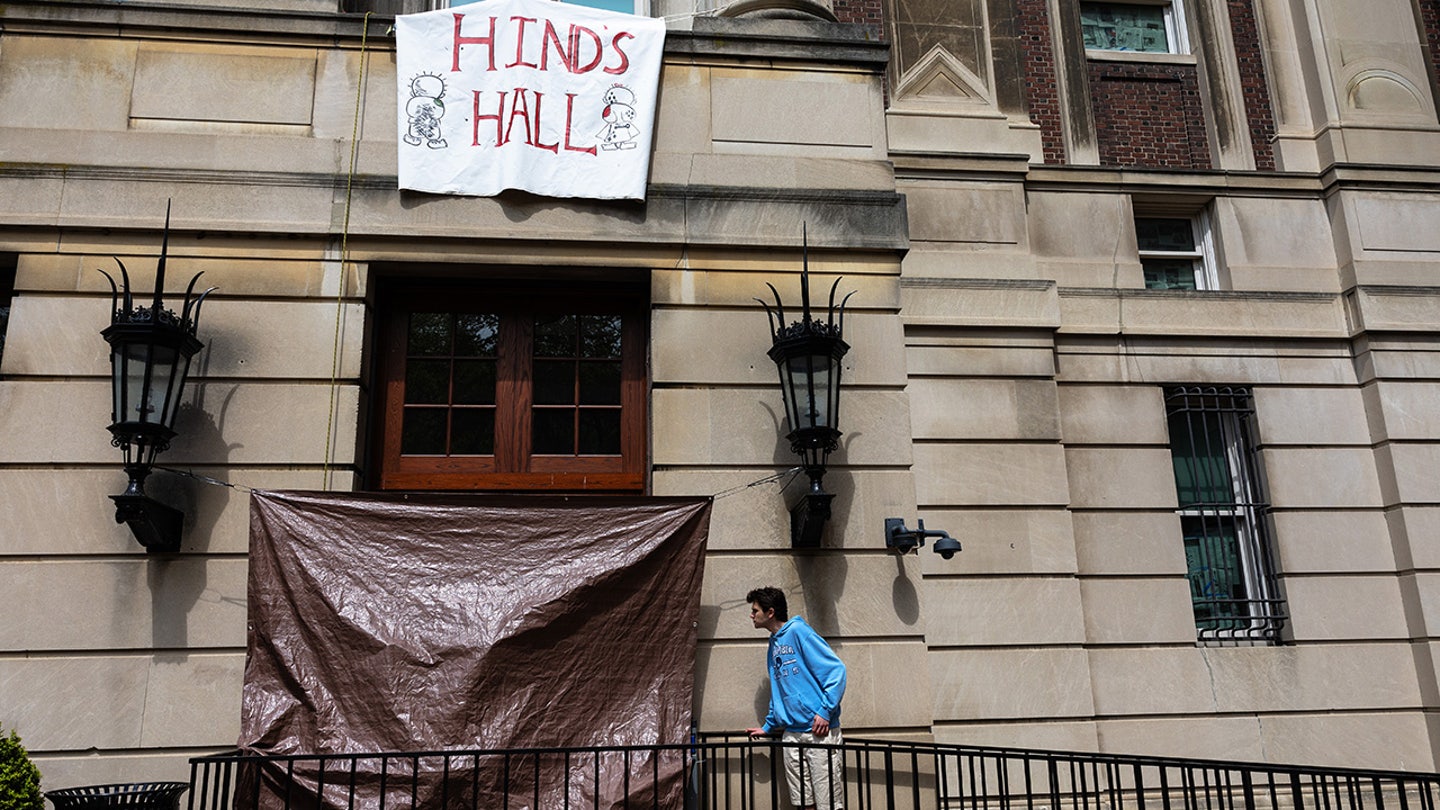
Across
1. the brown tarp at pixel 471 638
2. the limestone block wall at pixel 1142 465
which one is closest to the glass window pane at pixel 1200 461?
the limestone block wall at pixel 1142 465

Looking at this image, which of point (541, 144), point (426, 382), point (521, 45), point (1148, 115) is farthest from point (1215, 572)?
point (521, 45)

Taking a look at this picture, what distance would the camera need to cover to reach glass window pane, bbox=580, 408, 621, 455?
28.2 feet

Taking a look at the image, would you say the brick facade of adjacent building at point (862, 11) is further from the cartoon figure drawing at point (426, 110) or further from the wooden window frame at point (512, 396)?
the cartoon figure drawing at point (426, 110)

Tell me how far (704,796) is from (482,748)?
5.26ft

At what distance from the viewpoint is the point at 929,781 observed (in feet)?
24.9

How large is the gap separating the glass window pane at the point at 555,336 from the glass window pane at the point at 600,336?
0.09m

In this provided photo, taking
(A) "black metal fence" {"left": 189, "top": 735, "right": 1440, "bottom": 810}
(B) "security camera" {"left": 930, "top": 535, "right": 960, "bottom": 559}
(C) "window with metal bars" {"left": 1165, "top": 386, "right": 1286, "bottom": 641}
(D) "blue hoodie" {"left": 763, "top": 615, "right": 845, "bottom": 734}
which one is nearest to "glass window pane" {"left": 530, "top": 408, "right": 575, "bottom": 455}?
(D) "blue hoodie" {"left": 763, "top": 615, "right": 845, "bottom": 734}

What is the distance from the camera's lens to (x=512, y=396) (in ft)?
28.1

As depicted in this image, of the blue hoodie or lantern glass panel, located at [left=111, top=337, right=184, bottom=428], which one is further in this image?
lantern glass panel, located at [left=111, top=337, right=184, bottom=428]

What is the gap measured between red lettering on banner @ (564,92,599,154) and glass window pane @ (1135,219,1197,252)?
7.30 metres

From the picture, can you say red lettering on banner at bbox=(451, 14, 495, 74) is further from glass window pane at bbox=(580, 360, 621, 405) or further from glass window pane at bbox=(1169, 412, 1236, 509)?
glass window pane at bbox=(1169, 412, 1236, 509)

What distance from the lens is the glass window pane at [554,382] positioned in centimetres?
864

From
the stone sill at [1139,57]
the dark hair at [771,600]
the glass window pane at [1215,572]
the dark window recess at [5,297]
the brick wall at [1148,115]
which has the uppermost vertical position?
the stone sill at [1139,57]

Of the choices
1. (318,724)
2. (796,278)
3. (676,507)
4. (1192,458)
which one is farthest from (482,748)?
(1192,458)
